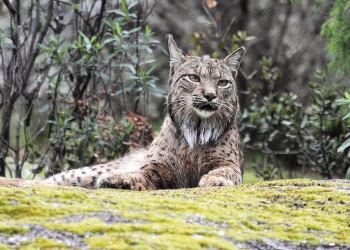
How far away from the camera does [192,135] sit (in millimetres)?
6734

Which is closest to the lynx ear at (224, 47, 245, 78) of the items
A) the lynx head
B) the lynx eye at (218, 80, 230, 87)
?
the lynx head

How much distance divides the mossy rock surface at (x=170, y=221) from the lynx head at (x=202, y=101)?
1948mm

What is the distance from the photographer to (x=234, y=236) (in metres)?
3.63

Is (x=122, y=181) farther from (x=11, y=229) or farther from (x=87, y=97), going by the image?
(x=87, y=97)

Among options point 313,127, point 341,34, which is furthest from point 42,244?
point 313,127

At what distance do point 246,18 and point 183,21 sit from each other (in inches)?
45.1

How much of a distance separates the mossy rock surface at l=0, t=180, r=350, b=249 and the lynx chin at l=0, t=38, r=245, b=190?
5.91 feet

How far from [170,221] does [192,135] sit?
3.03m

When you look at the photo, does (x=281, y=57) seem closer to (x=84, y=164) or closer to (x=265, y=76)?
(x=265, y=76)

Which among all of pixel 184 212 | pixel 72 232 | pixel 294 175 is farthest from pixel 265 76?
pixel 72 232

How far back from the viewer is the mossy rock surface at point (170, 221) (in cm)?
337

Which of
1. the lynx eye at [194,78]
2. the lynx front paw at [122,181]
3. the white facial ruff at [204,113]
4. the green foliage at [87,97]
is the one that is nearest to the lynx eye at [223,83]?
the lynx eye at [194,78]

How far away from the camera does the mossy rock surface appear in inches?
132

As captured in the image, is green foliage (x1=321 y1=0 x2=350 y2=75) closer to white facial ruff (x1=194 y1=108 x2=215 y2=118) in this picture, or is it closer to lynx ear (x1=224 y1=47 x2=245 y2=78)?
lynx ear (x1=224 y1=47 x2=245 y2=78)
